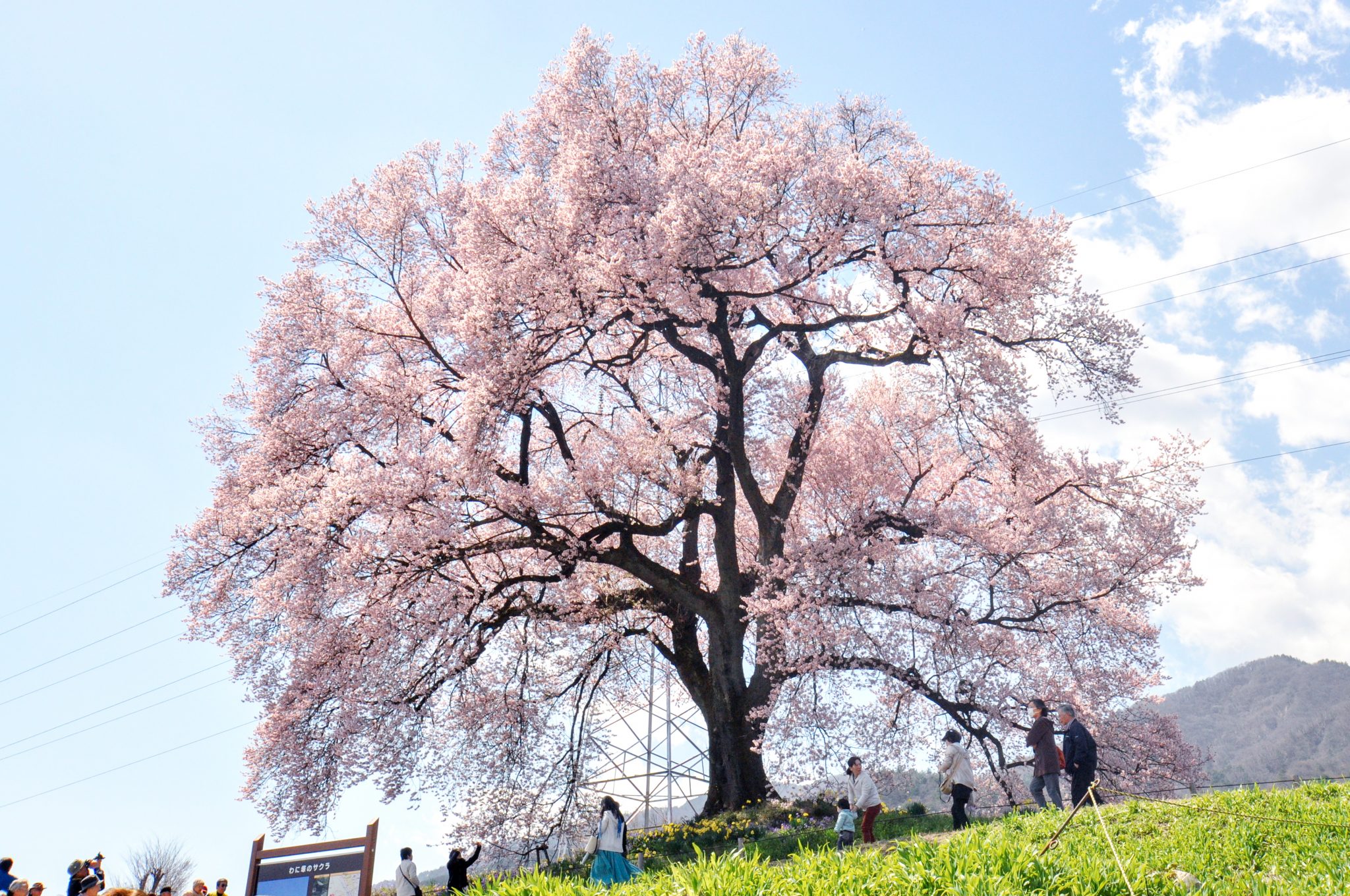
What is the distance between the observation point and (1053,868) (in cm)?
664

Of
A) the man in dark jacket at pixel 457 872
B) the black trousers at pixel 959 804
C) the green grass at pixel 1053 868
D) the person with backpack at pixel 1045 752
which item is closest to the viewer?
the green grass at pixel 1053 868

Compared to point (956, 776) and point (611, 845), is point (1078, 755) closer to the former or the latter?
point (956, 776)

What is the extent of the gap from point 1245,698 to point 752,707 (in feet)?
397

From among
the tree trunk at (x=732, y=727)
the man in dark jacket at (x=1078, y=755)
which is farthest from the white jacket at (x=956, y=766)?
the tree trunk at (x=732, y=727)

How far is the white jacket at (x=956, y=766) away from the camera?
13.0 meters

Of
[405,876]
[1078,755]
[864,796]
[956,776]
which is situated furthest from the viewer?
[405,876]

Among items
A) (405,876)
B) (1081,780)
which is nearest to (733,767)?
(405,876)

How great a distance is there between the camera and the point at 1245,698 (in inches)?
4550

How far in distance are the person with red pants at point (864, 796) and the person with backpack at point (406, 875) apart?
6.29m

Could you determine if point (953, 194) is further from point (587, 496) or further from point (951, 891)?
point (951, 891)

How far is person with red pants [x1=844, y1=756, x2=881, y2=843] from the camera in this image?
12750 millimetres

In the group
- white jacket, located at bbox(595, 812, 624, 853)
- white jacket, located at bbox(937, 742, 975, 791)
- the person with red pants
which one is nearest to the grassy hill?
white jacket, located at bbox(937, 742, 975, 791)

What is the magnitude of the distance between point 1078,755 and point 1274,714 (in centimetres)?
12233

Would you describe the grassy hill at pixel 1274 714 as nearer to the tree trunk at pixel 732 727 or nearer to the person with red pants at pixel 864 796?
the tree trunk at pixel 732 727
